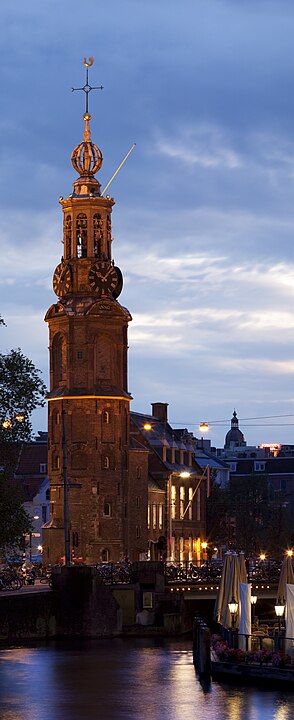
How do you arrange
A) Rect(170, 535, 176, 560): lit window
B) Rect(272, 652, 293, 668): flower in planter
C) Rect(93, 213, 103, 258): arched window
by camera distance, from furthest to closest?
1. Rect(170, 535, 176, 560): lit window
2. Rect(93, 213, 103, 258): arched window
3. Rect(272, 652, 293, 668): flower in planter

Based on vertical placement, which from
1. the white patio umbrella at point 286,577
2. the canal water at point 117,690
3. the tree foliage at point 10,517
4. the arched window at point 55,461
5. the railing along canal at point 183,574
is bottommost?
the canal water at point 117,690

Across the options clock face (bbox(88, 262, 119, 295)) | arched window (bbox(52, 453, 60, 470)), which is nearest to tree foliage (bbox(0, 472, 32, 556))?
arched window (bbox(52, 453, 60, 470))

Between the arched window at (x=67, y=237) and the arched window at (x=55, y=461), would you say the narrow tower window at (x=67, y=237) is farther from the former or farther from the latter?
the arched window at (x=55, y=461)

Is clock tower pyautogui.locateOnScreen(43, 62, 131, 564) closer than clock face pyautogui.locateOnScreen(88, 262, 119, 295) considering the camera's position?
Yes

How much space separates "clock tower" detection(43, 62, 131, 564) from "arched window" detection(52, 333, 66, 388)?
0.08 metres

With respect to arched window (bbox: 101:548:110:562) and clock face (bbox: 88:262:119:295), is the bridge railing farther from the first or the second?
clock face (bbox: 88:262:119:295)

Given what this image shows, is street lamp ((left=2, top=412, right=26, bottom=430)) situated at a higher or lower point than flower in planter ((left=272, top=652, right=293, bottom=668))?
higher

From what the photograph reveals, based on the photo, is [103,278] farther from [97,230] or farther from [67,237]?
[67,237]

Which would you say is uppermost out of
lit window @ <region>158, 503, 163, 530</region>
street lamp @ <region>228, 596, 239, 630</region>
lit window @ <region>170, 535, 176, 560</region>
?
lit window @ <region>158, 503, 163, 530</region>

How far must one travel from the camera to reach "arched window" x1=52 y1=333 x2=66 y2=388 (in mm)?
141125

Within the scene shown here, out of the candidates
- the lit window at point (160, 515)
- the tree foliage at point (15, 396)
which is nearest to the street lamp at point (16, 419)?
the tree foliage at point (15, 396)

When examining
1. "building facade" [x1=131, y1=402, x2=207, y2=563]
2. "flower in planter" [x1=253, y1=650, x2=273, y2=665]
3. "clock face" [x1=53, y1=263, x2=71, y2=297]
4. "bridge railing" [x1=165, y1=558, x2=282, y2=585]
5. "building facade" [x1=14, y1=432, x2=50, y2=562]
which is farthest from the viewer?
"building facade" [x1=14, y1=432, x2=50, y2=562]

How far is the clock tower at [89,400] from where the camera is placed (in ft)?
452

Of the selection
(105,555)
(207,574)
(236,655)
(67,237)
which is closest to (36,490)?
(105,555)
